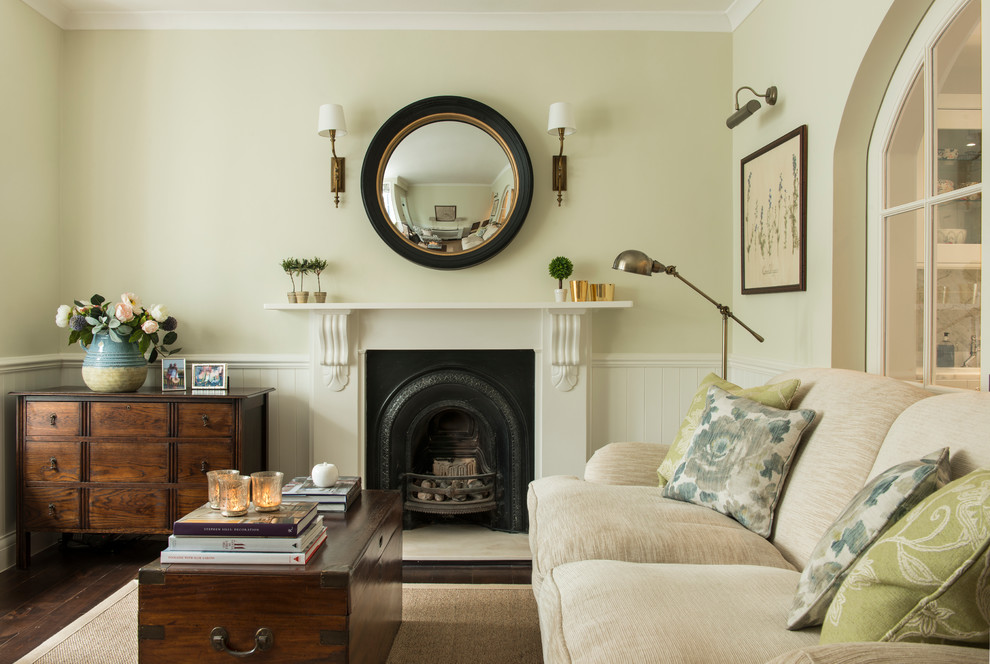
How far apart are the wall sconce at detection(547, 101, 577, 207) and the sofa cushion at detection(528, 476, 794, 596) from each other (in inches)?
72.3

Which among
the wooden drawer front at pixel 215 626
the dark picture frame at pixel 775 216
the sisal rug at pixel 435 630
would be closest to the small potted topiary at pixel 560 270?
the dark picture frame at pixel 775 216

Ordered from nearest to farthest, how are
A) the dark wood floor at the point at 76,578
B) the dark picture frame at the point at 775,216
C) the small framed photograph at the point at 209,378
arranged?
the dark wood floor at the point at 76,578
the dark picture frame at the point at 775,216
the small framed photograph at the point at 209,378

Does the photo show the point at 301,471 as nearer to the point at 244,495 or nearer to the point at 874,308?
the point at 244,495

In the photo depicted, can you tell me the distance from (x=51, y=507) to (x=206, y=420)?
2.60 feet

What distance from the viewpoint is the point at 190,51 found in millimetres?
3391

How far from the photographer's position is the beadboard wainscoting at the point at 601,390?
11.1 feet

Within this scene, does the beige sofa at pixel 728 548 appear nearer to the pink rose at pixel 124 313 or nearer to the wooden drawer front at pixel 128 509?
the wooden drawer front at pixel 128 509

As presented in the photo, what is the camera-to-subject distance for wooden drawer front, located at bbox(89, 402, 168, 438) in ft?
9.68

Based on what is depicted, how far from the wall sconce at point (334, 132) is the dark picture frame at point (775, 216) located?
2021 mm

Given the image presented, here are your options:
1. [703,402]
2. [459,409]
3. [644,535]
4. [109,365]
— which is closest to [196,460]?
[109,365]

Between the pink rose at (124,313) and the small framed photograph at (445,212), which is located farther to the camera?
the small framed photograph at (445,212)

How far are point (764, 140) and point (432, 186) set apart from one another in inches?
64.0

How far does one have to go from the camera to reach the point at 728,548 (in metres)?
1.74

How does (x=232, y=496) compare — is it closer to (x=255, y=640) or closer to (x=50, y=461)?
(x=255, y=640)
